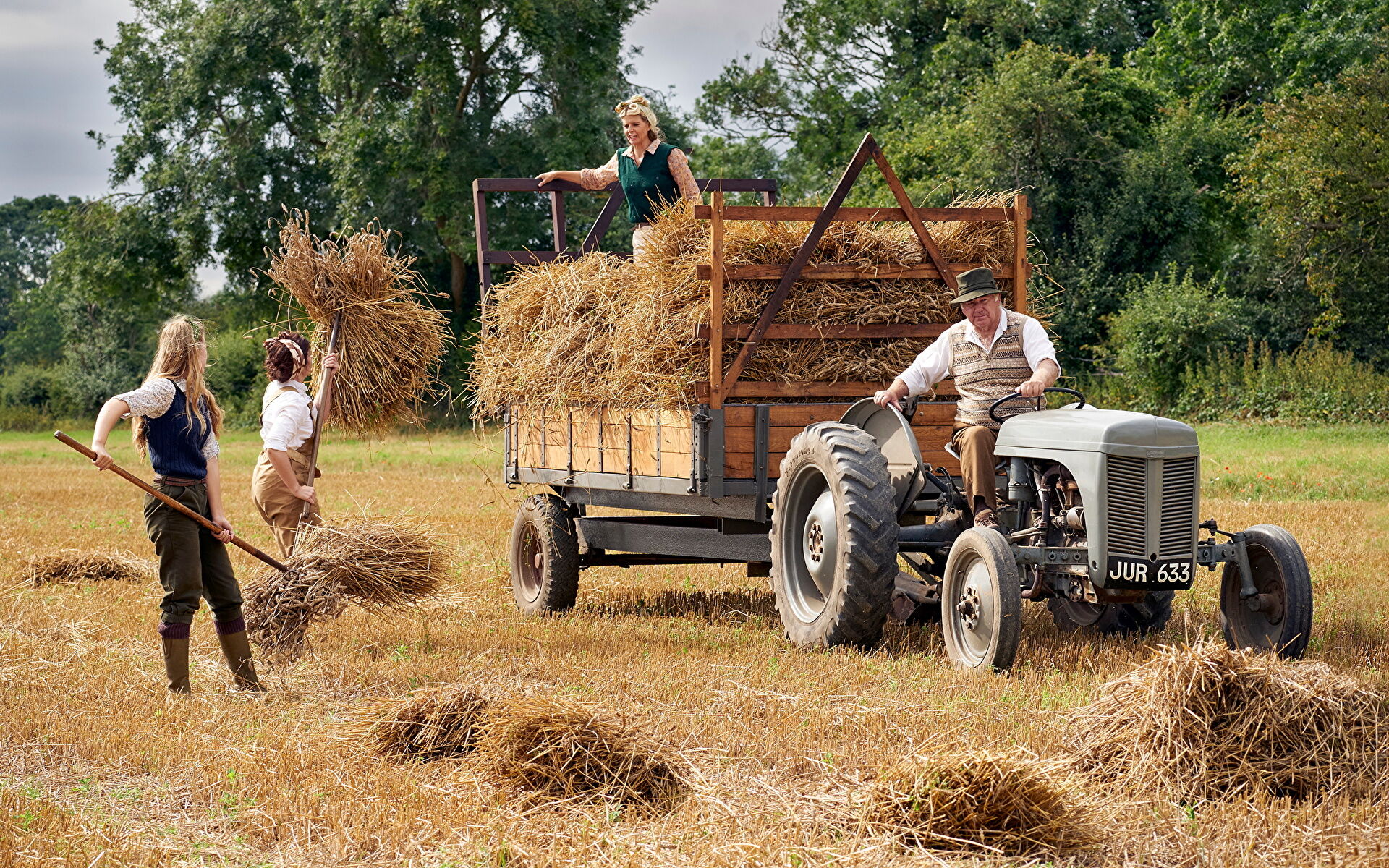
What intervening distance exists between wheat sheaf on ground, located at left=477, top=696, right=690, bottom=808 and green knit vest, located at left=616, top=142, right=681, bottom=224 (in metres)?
4.74

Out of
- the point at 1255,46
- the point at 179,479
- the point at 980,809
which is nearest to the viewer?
the point at 980,809

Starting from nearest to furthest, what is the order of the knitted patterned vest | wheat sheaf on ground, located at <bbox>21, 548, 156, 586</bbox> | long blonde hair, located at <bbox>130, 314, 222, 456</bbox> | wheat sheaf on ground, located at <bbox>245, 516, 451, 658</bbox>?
long blonde hair, located at <bbox>130, 314, 222, 456</bbox>
the knitted patterned vest
wheat sheaf on ground, located at <bbox>245, 516, 451, 658</bbox>
wheat sheaf on ground, located at <bbox>21, 548, 156, 586</bbox>

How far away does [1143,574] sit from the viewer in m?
6.26

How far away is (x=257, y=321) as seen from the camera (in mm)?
41281

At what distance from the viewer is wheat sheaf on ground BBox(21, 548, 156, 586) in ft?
34.2

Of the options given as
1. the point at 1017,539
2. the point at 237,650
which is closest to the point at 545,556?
the point at 237,650

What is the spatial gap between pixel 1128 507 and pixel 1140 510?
0.20 feet

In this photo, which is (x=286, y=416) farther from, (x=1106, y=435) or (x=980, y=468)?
(x=1106, y=435)

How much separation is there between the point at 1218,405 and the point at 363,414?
825 inches

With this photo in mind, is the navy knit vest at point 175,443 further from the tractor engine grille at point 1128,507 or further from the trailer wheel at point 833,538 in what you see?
the tractor engine grille at point 1128,507

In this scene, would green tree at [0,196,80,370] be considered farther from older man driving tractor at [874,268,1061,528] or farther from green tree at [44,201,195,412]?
older man driving tractor at [874,268,1061,528]

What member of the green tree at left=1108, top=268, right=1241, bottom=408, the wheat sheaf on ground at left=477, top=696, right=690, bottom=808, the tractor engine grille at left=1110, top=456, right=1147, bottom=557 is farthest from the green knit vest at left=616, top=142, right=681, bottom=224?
the green tree at left=1108, top=268, right=1241, bottom=408

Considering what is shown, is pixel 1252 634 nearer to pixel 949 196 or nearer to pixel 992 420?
pixel 992 420

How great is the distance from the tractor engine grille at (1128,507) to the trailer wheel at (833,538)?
1099 millimetres
